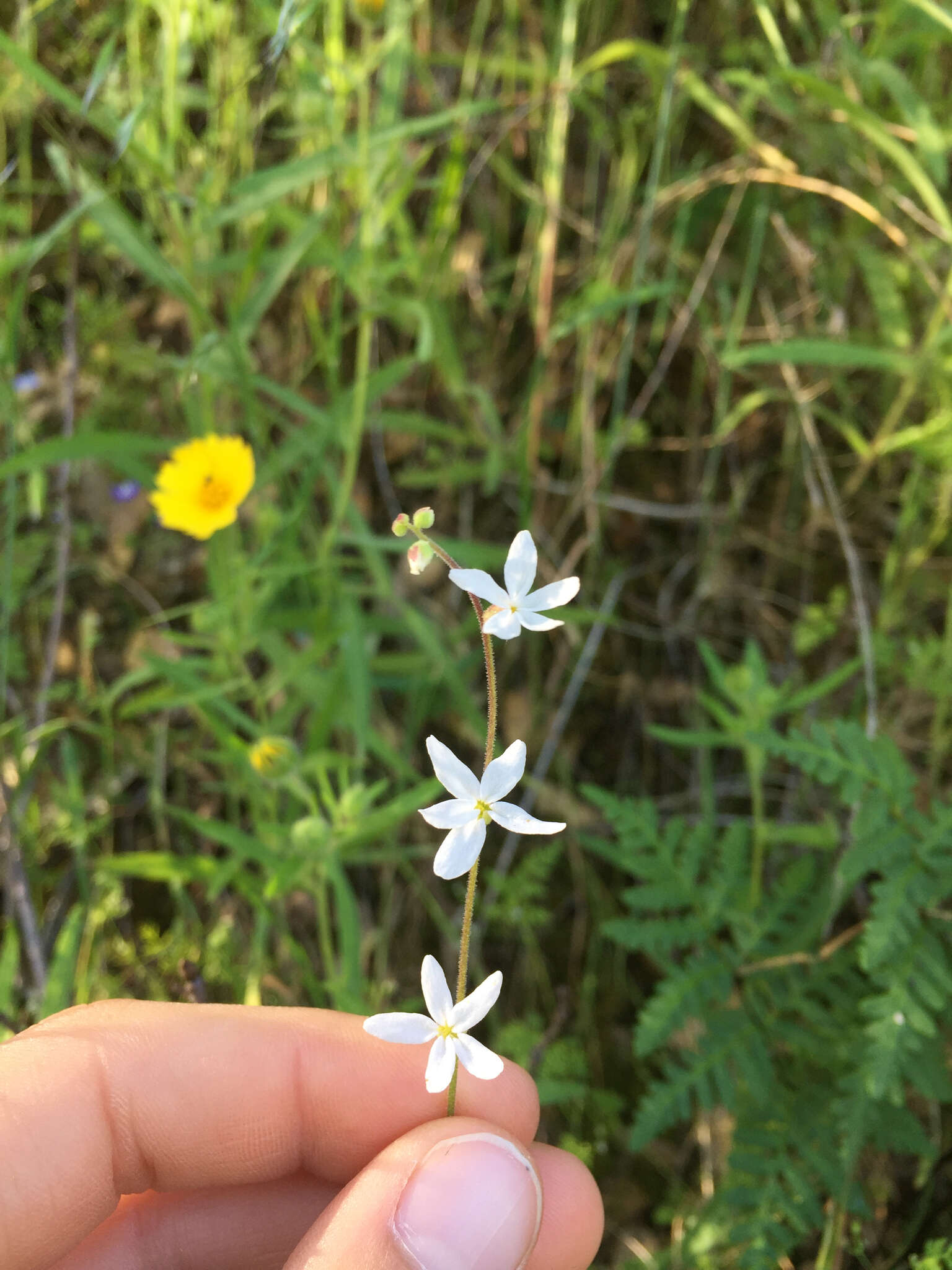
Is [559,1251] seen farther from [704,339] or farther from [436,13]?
[436,13]

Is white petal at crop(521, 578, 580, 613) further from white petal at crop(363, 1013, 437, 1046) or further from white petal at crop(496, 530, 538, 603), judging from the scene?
white petal at crop(363, 1013, 437, 1046)

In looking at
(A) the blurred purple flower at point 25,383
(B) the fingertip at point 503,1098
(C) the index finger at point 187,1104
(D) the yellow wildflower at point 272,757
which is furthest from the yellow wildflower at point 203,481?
(B) the fingertip at point 503,1098

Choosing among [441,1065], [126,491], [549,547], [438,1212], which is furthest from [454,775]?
[126,491]

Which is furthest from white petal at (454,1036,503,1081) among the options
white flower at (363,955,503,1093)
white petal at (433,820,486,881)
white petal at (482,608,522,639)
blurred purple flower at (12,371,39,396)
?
blurred purple flower at (12,371,39,396)

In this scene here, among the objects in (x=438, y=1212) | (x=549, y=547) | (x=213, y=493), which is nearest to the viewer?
→ (x=438, y=1212)

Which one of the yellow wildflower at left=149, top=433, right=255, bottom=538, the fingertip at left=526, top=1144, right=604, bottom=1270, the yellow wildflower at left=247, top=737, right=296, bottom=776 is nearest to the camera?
the fingertip at left=526, top=1144, right=604, bottom=1270

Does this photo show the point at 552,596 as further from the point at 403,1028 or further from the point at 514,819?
the point at 403,1028
